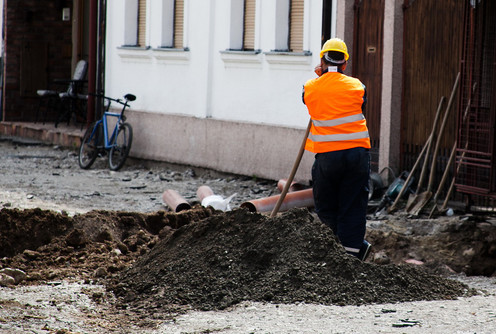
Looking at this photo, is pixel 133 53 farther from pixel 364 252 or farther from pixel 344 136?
pixel 364 252

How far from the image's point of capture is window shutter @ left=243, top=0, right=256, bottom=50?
52.2 ft

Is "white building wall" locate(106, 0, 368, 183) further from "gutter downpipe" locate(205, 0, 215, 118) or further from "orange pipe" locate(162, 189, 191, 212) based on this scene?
"orange pipe" locate(162, 189, 191, 212)

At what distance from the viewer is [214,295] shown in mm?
7414

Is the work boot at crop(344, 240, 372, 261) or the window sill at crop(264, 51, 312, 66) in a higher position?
the window sill at crop(264, 51, 312, 66)

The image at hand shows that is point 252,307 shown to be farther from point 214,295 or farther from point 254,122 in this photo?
point 254,122

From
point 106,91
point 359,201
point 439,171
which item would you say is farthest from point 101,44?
point 359,201

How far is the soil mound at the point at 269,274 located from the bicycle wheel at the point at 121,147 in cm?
911

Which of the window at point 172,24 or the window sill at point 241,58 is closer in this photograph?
the window sill at point 241,58

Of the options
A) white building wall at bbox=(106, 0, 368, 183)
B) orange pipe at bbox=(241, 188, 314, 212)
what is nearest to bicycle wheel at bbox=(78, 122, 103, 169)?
white building wall at bbox=(106, 0, 368, 183)

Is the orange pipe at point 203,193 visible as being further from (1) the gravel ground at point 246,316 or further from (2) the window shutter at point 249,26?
(1) the gravel ground at point 246,316

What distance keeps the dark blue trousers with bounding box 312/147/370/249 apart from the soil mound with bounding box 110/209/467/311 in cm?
50

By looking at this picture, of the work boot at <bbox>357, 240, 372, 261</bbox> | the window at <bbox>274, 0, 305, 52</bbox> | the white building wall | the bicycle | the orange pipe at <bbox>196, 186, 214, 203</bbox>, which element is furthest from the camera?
the bicycle

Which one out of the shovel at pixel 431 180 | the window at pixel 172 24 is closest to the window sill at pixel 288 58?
the shovel at pixel 431 180

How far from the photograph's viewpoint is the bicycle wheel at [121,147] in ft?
57.2
